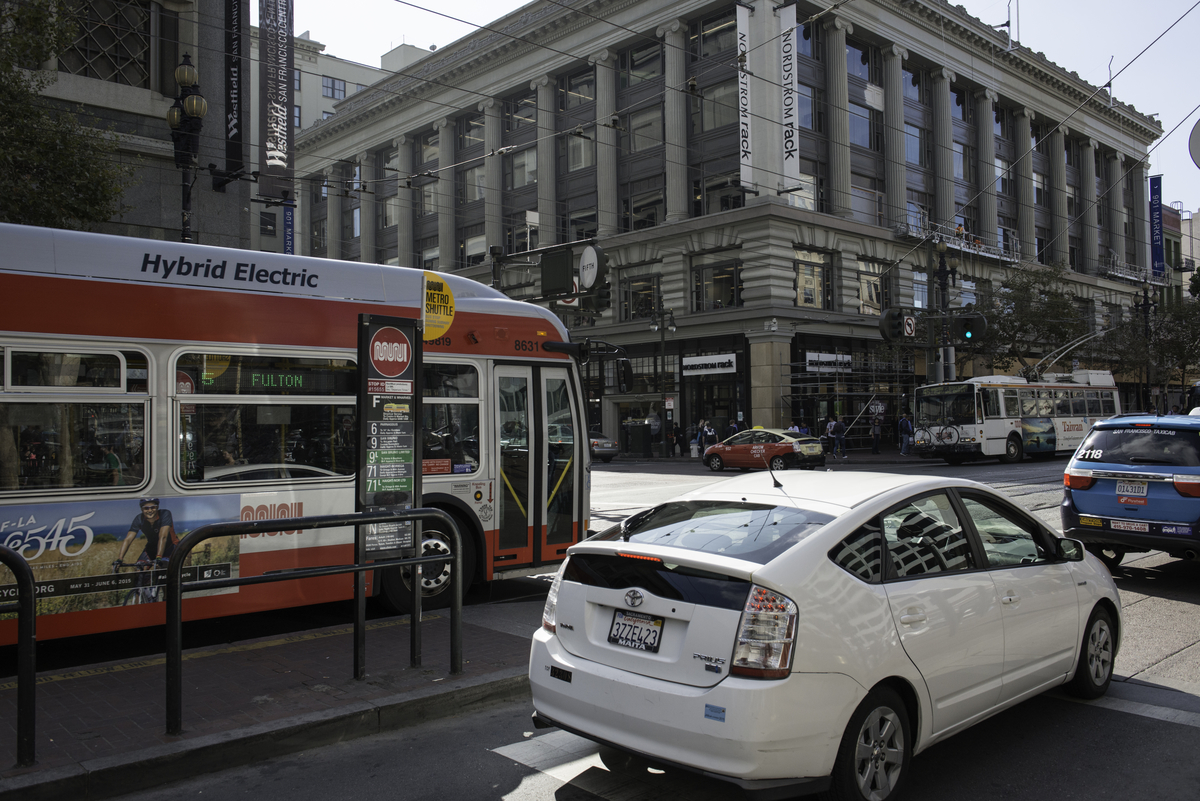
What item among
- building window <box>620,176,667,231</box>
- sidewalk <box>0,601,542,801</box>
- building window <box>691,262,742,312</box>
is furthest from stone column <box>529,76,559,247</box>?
sidewalk <box>0,601,542,801</box>

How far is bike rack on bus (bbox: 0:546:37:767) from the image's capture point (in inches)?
165

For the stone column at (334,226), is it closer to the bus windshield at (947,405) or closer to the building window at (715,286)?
the building window at (715,286)

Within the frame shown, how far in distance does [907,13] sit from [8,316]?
137 feet

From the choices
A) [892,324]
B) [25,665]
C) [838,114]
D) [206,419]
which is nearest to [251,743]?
[25,665]

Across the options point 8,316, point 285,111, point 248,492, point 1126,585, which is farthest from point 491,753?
point 285,111

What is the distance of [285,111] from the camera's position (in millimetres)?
18625

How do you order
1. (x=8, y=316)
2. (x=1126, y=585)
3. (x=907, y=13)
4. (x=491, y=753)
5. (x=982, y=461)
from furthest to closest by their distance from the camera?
(x=907, y=13), (x=982, y=461), (x=1126, y=585), (x=8, y=316), (x=491, y=753)

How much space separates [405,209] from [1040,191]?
3758 cm

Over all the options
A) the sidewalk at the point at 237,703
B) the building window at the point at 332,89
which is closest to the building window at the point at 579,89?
the building window at the point at 332,89

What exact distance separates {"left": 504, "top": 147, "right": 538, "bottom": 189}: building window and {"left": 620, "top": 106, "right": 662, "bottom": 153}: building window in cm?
Result: 616

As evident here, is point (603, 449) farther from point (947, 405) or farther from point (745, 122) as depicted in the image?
point (745, 122)

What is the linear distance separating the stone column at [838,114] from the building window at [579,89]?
35.5 ft

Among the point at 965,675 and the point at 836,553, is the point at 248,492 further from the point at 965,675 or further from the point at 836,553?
the point at 965,675

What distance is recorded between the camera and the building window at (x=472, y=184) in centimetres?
4667
